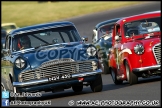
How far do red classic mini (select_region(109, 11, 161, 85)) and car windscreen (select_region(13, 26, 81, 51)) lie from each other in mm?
1241

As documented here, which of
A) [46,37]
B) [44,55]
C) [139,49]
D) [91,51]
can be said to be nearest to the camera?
[44,55]

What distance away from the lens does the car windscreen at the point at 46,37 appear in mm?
12602

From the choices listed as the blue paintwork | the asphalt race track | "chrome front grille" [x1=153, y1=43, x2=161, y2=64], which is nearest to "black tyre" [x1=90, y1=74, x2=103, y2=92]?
the asphalt race track

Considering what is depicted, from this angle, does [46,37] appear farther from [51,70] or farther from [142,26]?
[142,26]

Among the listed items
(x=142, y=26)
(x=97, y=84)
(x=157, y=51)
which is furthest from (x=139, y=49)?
(x=97, y=84)

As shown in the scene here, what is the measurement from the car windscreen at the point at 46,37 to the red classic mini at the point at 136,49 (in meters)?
1.24

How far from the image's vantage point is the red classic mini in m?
12.8

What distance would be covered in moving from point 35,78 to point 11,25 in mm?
23491

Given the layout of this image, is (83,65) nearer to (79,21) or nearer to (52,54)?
(52,54)

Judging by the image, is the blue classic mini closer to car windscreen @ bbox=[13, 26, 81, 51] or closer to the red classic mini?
car windscreen @ bbox=[13, 26, 81, 51]

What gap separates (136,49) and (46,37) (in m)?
1.91

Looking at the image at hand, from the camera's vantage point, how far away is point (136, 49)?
508 inches

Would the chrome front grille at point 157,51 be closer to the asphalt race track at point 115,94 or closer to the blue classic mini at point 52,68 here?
the asphalt race track at point 115,94

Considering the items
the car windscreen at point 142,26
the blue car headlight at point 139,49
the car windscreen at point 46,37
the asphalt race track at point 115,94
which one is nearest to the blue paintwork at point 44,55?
the car windscreen at point 46,37
